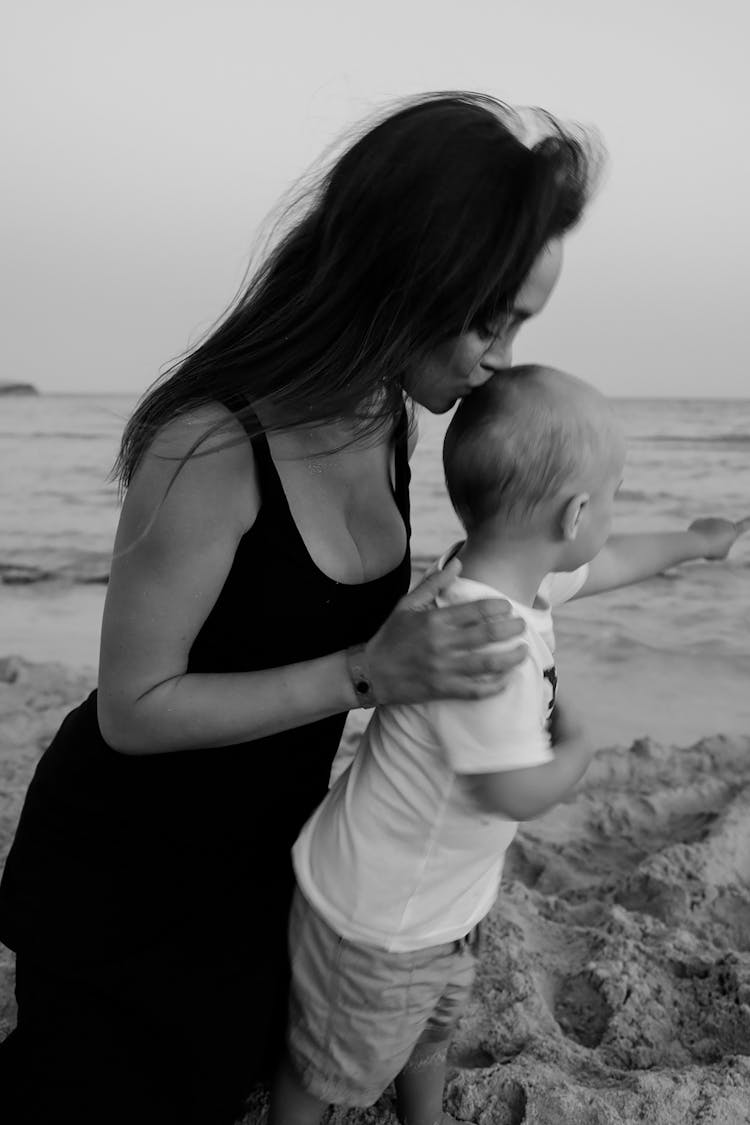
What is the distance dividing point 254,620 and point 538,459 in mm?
383

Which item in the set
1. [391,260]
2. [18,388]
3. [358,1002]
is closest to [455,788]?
[358,1002]

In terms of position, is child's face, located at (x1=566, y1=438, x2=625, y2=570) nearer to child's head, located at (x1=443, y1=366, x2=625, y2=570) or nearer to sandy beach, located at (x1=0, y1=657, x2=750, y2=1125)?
child's head, located at (x1=443, y1=366, x2=625, y2=570)

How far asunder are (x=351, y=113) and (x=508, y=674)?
2.67ft

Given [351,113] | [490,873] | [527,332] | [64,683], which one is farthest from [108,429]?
[490,873]

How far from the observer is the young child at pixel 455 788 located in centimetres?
103

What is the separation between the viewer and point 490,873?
1.19 meters

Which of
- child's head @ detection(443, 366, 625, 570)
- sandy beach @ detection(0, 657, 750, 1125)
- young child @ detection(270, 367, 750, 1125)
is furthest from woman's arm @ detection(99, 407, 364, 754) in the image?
sandy beach @ detection(0, 657, 750, 1125)

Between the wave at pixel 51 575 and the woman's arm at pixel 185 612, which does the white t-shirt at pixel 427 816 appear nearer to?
the woman's arm at pixel 185 612

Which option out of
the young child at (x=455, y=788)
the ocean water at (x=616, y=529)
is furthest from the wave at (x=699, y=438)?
the young child at (x=455, y=788)

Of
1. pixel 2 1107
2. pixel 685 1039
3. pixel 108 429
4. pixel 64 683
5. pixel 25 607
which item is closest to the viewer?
pixel 2 1107

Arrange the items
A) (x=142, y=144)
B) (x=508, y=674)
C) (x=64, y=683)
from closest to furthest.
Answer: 1. (x=508, y=674)
2. (x=64, y=683)
3. (x=142, y=144)

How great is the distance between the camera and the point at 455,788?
3.48ft

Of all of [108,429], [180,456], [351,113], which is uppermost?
[351,113]

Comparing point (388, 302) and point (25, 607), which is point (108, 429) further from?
point (388, 302)
